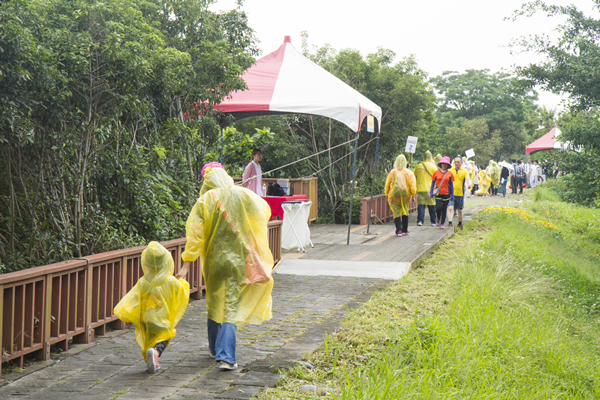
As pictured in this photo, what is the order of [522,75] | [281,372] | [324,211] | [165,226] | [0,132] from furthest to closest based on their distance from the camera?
[324,211]
[522,75]
[165,226]
[0,132]
[281,372]

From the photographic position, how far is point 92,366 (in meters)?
4.80

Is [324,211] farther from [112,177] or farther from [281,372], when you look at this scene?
[281,372]

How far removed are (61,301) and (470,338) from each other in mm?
3531

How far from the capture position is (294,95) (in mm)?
11391

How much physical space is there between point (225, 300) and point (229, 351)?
39cm

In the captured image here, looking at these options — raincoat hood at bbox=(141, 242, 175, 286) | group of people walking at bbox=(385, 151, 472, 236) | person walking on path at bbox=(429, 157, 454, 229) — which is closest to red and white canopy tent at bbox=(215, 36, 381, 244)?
group of people walking at bbox=(385, 151, 472, 236)

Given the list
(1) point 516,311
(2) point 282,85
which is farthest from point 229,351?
(2) point 282,85

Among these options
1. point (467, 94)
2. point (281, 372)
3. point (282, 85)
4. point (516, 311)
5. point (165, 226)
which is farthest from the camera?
point (467, 94)

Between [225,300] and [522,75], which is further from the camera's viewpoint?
[522,75]

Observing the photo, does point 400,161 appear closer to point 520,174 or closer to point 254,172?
point 254,172

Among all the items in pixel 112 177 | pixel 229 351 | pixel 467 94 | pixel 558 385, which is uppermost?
pixel 467 94

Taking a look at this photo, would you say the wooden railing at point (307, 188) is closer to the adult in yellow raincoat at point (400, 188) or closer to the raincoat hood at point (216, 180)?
the adult in yellow raincoat at point (400, 188)

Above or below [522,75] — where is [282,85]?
below

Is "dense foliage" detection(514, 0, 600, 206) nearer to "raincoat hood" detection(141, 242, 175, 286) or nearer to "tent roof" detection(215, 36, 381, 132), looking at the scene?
"tent roof" detection(215, 36, 381, 132)
